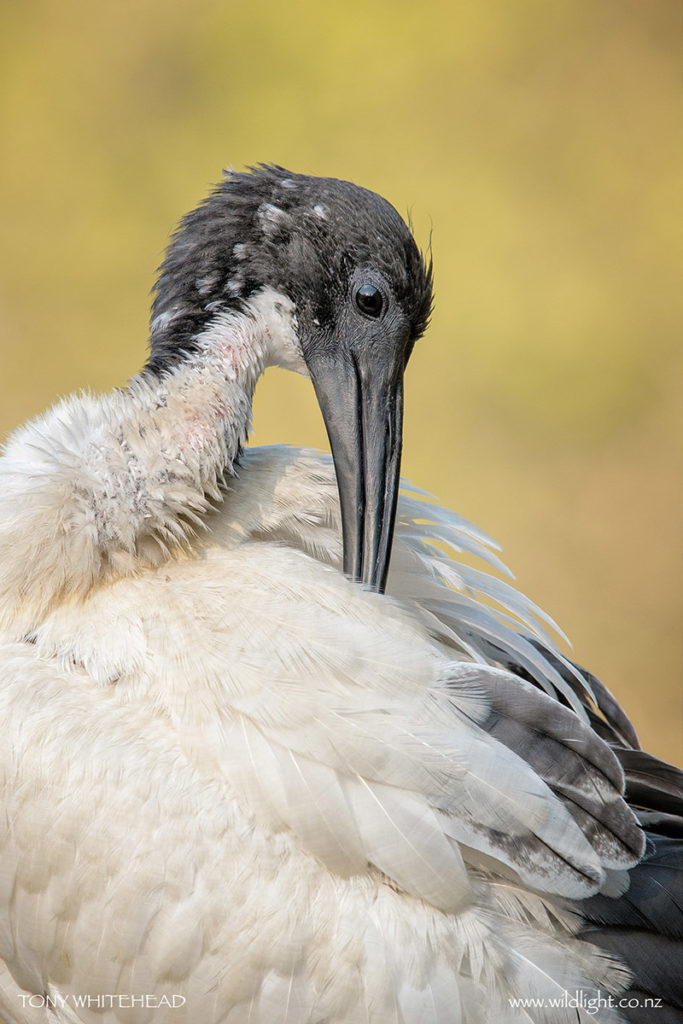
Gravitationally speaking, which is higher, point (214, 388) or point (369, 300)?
point (369, 300)

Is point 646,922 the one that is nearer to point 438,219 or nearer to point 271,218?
point 271,218

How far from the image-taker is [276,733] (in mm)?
1263

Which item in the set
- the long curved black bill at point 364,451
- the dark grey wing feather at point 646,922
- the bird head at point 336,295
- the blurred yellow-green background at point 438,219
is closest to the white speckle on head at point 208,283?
the bird head at point 336,295

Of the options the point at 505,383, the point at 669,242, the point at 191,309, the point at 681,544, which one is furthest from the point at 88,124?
the point at 191,309

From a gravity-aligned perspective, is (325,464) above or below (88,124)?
below

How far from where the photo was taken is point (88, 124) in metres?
4.45

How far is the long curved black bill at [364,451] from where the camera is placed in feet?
4.85

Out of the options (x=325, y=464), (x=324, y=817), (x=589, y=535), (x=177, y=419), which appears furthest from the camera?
(x=589, y=535)

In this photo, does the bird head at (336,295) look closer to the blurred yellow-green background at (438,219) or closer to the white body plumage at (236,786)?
the white body plumage at (236,786)

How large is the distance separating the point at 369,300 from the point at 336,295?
5cm

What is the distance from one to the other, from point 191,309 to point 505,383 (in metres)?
3.14

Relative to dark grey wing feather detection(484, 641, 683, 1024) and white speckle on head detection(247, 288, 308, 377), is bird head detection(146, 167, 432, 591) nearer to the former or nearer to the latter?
white speckle on head detection(247, 288, 308, 377)

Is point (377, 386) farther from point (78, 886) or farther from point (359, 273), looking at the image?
point (78, 886)

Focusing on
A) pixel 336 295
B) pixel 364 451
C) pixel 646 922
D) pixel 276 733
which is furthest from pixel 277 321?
pixel 646 922
